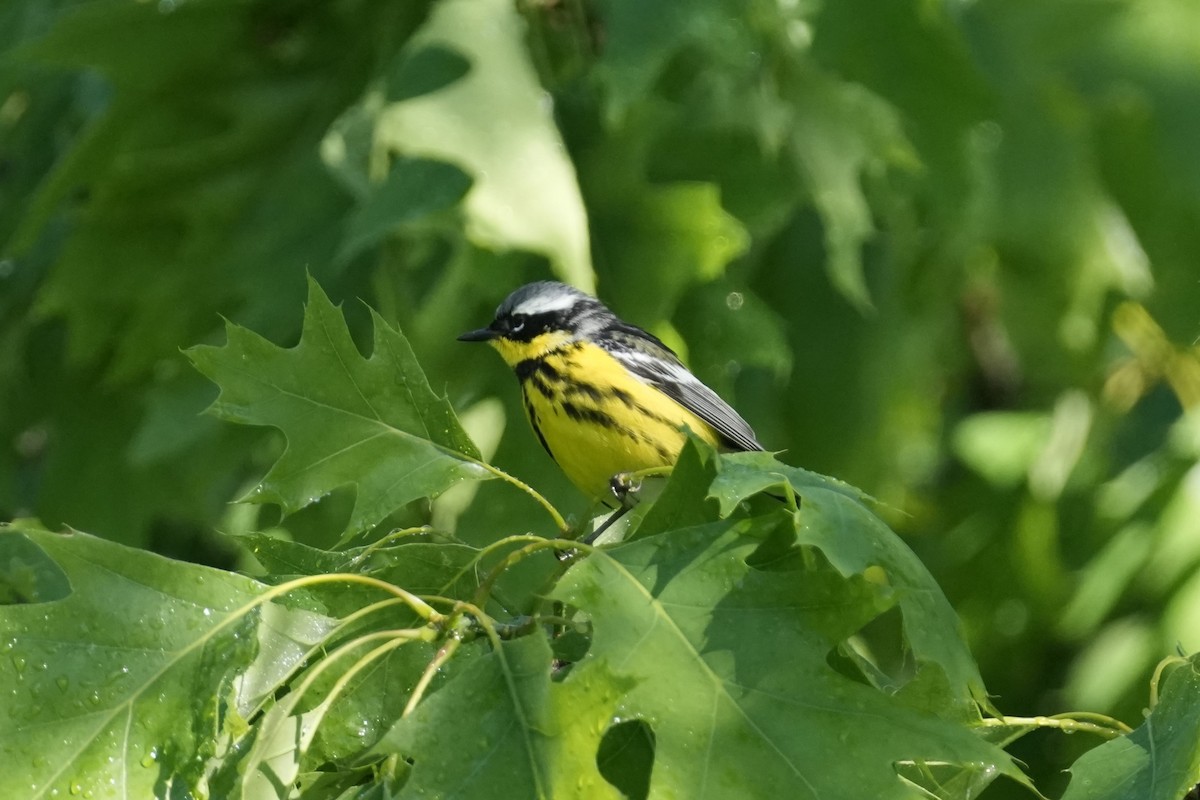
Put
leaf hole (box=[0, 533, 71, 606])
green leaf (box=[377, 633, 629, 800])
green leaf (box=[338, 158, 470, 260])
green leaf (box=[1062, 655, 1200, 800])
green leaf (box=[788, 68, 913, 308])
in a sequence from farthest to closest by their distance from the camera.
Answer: green leaf (box=[788, 68, 913, 308]) → green leaf (box=[338, 158, 470, 260]) → leaf hole (box=[0, 533, 71, 606]) → green leaf (box=[1062, 655, 1200, 800]) → green leaf (box=[377, 633, 629, 800])

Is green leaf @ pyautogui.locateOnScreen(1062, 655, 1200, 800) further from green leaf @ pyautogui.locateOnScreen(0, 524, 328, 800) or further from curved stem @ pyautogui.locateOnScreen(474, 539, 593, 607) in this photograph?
green leaf @ pyautogui.locateOnScreen(0, 524, 328, 800)

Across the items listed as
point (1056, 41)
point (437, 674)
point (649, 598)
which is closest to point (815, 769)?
point (649, 598)

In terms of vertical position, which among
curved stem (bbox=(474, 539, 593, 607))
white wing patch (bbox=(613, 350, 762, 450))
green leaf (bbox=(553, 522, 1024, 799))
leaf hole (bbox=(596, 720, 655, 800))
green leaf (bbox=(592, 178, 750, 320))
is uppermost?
curved stem (bbox=(474, 539, 593, 607))

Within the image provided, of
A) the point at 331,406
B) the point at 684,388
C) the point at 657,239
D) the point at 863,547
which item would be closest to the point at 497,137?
the point at 657,239

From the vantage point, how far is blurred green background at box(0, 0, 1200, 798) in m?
4.10

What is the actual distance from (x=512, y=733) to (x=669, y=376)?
2467 mm

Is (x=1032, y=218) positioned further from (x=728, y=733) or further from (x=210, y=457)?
(x=728, y=733)

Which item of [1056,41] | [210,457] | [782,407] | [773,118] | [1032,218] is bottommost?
[782,407]

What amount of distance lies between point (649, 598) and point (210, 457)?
10.3ft

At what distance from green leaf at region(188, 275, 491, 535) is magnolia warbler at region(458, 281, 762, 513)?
1.45 metres

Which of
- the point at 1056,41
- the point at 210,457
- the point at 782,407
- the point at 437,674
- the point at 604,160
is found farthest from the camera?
the point at 782,407

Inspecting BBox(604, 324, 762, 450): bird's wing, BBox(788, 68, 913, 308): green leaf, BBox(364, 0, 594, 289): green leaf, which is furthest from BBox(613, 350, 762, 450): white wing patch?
BBox(788, 68, 913, 308): green leaf

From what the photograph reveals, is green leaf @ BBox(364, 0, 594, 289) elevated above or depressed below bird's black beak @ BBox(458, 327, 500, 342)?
above

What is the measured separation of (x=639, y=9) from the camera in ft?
12.0
